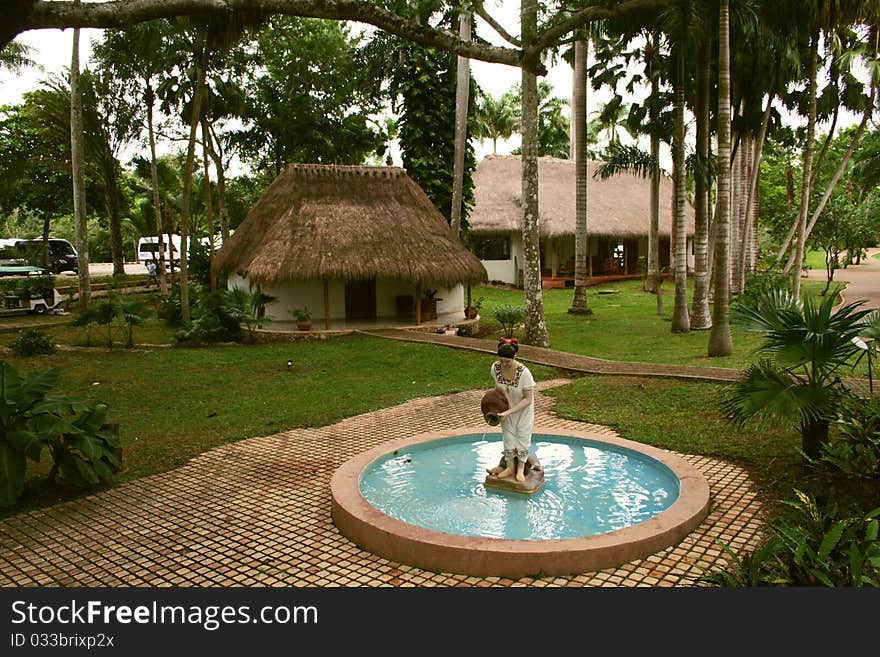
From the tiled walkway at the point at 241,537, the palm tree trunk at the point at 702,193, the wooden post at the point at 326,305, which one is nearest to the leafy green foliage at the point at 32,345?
the wooden post at the point at 326,305

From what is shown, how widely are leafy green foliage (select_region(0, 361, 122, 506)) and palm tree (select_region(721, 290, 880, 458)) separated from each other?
19.4 feet

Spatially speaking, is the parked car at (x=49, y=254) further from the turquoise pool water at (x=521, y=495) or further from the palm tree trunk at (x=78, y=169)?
the turquoise pool water at (x=521, y=495)

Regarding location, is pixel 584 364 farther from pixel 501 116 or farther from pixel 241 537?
pixel 501 116

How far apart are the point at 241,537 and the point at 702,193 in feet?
50.4

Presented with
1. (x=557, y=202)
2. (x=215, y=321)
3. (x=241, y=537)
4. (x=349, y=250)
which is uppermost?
(x=557, y=202)

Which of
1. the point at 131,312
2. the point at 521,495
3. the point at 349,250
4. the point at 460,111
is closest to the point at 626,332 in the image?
the point at 349,250

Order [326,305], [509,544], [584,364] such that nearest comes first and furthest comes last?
[509,544] → [584,364] → [326,305]

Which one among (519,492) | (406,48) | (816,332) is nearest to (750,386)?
(816,332)

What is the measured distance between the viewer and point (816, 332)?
584 cm

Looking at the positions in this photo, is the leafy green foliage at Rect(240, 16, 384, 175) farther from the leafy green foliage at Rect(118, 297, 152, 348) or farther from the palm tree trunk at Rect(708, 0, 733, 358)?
the palm tree trunk at Rect(708, 0, 733, 358)

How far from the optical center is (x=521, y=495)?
597 centimetres

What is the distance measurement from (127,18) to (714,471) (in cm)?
857

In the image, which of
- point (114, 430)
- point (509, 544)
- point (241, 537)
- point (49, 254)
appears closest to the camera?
point (509, 544)

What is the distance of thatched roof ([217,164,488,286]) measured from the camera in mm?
17656
